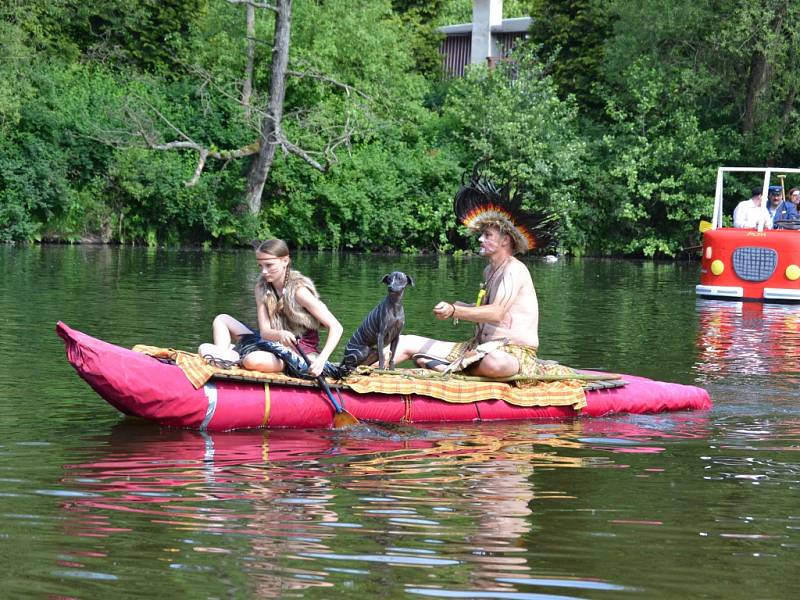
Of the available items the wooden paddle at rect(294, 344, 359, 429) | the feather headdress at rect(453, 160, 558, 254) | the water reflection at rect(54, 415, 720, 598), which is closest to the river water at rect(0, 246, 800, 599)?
the water reflection at rect(54, 415, 720, 598)

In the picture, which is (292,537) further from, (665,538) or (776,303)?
(776,303)

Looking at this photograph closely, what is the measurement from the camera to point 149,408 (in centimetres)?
890

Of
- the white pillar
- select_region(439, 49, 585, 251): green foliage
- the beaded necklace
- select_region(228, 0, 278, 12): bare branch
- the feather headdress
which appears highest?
the white pillar

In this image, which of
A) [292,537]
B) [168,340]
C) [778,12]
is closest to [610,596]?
[292,537]

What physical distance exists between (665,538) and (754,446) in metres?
2.94

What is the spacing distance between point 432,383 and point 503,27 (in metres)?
34.7

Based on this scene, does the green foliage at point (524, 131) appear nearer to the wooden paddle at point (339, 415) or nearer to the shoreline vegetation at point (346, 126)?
the shoreline vegetation at point (346, 126)

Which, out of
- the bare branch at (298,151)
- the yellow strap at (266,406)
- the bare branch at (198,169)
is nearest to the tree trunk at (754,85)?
the bare branch at (298,151)

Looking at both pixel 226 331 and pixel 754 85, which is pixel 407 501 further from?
pixel 754 85

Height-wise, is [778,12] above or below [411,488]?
above

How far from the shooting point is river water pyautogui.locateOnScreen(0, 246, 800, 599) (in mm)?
5758

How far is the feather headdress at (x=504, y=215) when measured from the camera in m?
10.1

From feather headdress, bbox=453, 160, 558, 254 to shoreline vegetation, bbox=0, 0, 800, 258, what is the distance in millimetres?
21601

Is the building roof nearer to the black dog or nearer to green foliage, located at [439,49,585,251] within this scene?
green foliage, located at [439,49,585,251]
